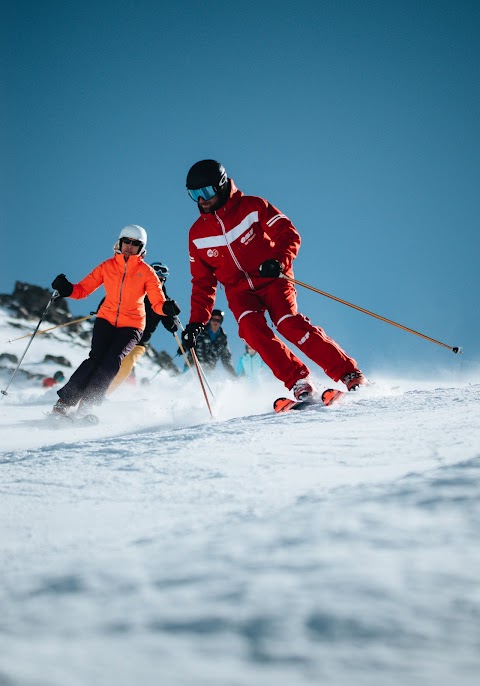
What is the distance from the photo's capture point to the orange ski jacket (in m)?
5.73

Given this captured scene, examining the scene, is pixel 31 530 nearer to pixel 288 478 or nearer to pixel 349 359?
pixel 288 478

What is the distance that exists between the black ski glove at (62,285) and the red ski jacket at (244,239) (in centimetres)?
187

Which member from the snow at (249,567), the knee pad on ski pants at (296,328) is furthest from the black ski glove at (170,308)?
the snow at (249,567)

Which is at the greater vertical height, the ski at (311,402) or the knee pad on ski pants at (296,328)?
the knee pad on ski pants at (296,328)

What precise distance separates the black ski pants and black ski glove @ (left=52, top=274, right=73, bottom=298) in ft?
1.51

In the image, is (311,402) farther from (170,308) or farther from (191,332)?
(170,308)

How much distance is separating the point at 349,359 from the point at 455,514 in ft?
9.76

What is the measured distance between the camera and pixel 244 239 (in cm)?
442

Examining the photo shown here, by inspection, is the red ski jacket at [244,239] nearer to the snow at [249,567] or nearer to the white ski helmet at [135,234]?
the white ski helmet at [135,234]

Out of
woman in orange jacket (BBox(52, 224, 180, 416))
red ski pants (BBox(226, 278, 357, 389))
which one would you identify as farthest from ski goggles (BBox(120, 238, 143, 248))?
red ski pants (BBox(226, 278, 357, 389))

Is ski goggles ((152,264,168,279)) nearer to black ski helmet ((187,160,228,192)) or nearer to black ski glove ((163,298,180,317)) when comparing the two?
black ski glove ((163,298,180,317))

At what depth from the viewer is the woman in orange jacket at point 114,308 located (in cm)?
526

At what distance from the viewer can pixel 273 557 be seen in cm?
95

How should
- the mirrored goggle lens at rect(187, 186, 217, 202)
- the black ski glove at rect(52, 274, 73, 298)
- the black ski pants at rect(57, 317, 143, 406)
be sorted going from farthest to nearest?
the black ski glove at rect(52, 274, 73, 298), the black ski pants at rect(57, 317, 143, 406), the mirrored goggle lens at rect(187, 186, 217, 202)
